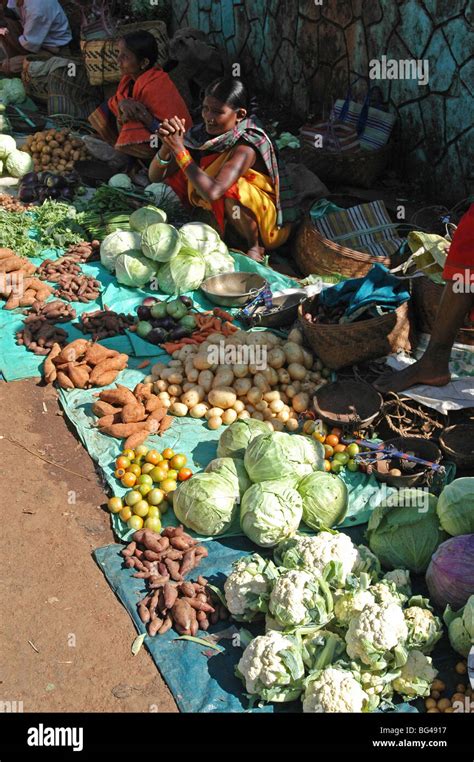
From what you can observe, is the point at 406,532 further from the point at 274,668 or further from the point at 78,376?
the point at 78,376

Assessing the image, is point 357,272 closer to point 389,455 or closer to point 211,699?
point 389,455

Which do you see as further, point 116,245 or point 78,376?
point 116,245

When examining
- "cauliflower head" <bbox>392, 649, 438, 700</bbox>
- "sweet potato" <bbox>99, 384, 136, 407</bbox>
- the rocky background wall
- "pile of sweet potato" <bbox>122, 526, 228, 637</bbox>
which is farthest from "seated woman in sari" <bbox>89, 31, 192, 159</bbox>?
"cauliflower head" <bbox>392, 649, 438, 700</bbox>

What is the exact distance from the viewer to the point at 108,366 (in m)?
4.46

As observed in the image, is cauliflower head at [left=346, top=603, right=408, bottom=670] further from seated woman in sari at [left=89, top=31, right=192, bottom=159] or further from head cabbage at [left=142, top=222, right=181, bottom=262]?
seated woman in sari at [left=89, top=31, right=192, bottom=159]

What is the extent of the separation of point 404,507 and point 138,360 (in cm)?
201

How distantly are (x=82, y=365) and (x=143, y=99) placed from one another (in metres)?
2.93

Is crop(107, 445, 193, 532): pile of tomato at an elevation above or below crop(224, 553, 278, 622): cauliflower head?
below

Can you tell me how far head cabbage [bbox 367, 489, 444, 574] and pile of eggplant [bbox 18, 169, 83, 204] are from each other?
4.27 meters

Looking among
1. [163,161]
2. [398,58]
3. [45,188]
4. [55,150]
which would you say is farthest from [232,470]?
[55,150]

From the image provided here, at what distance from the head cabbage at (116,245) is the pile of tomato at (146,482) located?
1982mm

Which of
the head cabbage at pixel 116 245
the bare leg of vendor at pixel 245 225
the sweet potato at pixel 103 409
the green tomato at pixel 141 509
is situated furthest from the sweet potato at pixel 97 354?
the bare leg of vendor at pixel 245 225

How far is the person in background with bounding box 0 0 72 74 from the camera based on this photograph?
8766mm

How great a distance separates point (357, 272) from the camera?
5238 millimetres
